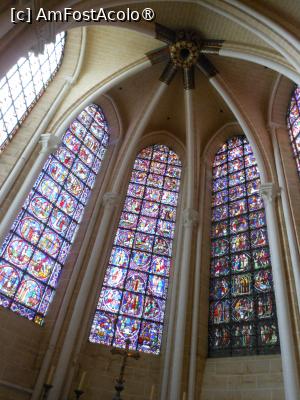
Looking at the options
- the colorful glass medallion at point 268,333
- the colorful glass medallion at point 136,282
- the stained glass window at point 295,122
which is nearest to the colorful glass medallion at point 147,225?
the colorful glass medallion at point 136,282

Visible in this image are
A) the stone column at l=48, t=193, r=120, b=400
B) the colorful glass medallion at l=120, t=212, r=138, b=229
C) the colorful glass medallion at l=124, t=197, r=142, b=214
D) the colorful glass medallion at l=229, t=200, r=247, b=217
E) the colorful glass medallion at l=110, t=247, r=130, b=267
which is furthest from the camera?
the colorful glass medallion at l=124, t=197, r=142, b=214

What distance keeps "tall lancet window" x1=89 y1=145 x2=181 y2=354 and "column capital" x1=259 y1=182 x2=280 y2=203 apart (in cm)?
314

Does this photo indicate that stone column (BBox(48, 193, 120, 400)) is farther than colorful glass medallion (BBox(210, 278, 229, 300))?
No

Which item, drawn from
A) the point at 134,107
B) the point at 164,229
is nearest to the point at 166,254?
the point at 164,229

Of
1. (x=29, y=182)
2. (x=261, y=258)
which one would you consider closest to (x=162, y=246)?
(x=261, y=258)

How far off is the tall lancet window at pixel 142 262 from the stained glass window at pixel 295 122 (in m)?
4.03

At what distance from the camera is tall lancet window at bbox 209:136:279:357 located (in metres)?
8.29

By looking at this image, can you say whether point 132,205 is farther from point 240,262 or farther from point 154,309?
point 240,262

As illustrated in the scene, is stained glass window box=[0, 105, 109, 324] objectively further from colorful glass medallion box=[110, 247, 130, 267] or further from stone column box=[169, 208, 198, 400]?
stone column box=[169, 208, 198, 400]

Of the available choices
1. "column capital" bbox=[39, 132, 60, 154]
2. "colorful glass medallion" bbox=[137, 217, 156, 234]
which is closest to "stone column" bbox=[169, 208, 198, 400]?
"colorful glass medallion" bbox=[137, 217, 156, 234]

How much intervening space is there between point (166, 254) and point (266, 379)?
431cm

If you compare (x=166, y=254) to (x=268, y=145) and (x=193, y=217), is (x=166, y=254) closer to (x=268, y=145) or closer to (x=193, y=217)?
(x=193, y=217)

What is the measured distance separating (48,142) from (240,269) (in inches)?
238

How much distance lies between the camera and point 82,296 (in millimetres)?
8609
